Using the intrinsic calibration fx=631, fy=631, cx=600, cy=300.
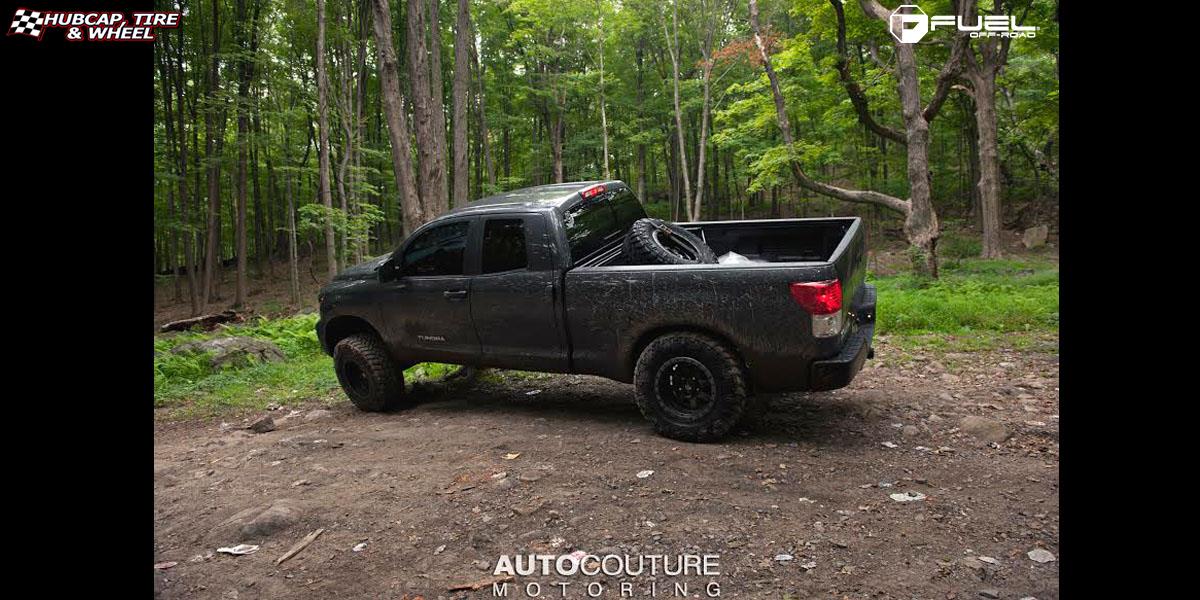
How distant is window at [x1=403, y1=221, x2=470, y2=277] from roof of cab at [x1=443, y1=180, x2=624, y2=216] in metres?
0.19

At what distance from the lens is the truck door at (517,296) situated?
5.05 meters

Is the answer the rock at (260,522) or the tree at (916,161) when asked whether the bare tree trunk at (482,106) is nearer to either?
the tree at (916,161)

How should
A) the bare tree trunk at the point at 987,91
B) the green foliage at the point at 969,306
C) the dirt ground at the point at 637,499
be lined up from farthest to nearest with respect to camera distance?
the bare tree trunk at the point at 987,91
the green foliage at the point at 969,306
the dirt ground at the point at 637,499

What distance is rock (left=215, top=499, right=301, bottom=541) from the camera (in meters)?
3.47

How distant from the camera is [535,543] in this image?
10.5 feet

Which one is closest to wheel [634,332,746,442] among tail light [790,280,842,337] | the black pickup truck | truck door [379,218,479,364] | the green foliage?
the black pickup truck

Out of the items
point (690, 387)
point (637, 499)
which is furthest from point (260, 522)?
point (690, 387)

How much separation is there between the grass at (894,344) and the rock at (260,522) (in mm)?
3424

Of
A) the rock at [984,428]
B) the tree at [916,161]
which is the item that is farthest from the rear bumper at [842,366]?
the tree at [916,161]
